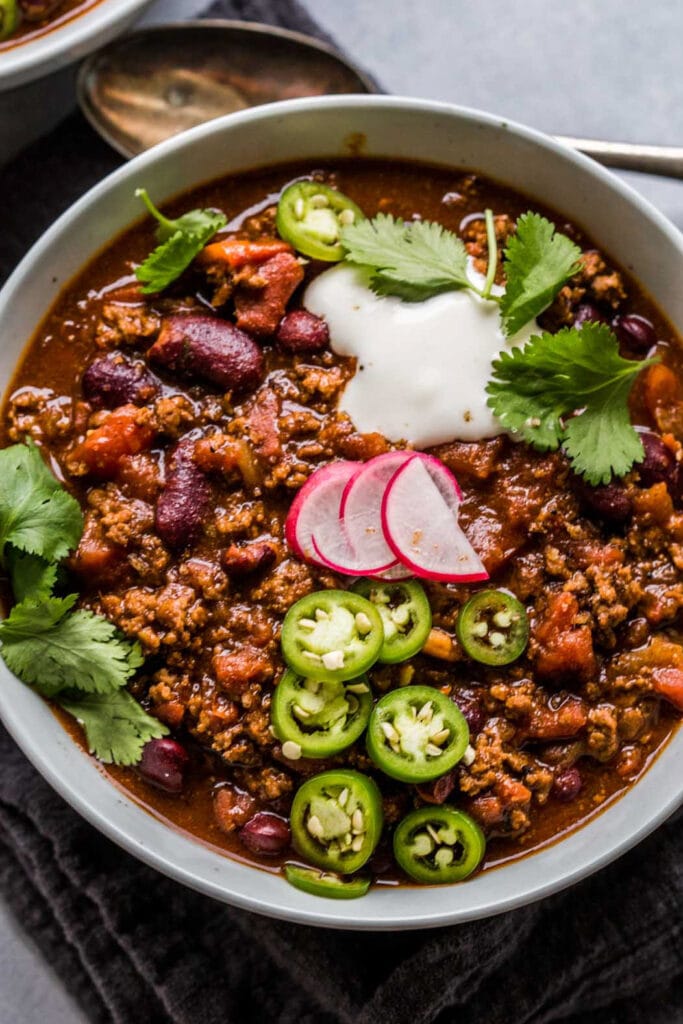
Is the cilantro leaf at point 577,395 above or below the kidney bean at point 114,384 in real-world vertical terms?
above

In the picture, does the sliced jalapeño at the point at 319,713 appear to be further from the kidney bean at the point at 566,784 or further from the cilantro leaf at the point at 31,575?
the cilantro leaf at the point at 31,575

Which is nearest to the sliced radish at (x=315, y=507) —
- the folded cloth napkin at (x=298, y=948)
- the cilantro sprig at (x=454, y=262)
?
the cilantro sprig at (x=454, y=262)

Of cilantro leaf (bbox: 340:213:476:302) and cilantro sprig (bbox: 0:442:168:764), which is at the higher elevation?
cilantro leaf (bbox: 340:213:476:302)

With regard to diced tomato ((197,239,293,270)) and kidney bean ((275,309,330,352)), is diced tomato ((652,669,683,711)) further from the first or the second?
diced tomato ((197,239,293,270))

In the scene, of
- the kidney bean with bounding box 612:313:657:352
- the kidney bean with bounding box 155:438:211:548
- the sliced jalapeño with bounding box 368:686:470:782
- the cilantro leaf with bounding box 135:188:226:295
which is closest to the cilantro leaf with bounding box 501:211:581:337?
the kidney bean with bounding box 612:313:657:352

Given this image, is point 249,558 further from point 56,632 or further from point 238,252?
point 238,252

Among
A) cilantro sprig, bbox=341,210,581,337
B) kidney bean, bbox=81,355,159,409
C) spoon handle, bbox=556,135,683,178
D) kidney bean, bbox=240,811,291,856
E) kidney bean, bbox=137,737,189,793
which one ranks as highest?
spoon handle, bbox=556,135,683,178
